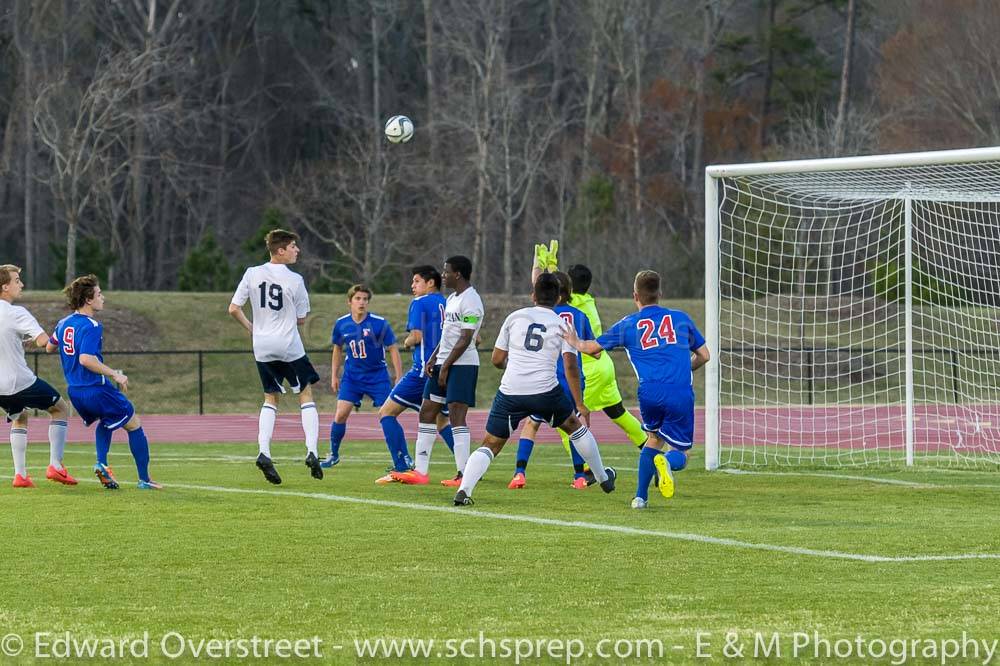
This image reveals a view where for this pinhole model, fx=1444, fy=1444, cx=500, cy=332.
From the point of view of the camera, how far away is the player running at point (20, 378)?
40.3 ft

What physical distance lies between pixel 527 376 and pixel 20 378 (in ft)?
15.0

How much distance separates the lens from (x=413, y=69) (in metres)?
56.3

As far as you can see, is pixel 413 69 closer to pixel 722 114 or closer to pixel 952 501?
pixel 722 114

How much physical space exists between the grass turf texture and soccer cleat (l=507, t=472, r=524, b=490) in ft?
0.68

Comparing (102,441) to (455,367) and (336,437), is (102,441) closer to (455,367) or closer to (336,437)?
(455,367)

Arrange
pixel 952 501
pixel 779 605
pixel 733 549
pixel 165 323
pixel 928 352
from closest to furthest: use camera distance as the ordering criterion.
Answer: pixel 779 605 < pixel 733 549 < pixel 952 501 < pixel 928 352 < pixel 165 323

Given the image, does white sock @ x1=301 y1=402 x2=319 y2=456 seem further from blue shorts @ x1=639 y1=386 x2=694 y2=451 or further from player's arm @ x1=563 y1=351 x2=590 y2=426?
blue shorts @ x1=639 y1=386 x2=694 y2=451

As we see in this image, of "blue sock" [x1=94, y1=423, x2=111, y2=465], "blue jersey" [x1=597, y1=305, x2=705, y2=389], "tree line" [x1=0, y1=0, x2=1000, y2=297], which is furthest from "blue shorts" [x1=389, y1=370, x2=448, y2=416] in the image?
"tree line" [x1=0, y1=0, x2=1000, y2=297]

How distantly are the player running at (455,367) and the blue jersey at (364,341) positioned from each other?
275 centimetres

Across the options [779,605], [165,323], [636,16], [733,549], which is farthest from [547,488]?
[636,16]

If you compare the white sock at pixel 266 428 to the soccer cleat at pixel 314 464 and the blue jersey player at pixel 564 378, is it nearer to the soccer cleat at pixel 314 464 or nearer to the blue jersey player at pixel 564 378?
the soccer cleat at pixel 314 464

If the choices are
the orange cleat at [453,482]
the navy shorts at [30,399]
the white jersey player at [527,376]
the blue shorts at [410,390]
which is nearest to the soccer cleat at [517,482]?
the orange cleat at [453,482]

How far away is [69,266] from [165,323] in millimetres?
5229

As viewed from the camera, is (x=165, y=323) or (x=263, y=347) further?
(x=165, y=323)
